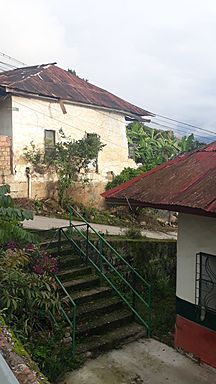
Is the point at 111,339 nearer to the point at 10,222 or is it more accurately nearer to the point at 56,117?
the point at 10,222

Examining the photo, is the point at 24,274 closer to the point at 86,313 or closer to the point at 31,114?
the point at 86,313

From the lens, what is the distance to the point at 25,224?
10523 mm

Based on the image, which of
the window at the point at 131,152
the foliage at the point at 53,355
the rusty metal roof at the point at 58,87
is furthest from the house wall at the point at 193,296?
the window at the point at 131,152

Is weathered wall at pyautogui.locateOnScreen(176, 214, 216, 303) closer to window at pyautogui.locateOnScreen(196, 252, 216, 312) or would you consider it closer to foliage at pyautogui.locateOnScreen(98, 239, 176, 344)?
window at pyautogui.locateOnScreen(196, 252, 216, 312)

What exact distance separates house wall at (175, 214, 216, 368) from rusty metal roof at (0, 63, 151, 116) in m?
9.52

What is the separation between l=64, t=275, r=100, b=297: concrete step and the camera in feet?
24.1

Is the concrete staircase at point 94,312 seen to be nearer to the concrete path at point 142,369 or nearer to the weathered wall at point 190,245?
the concrete path at point 142,369

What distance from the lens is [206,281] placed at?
18.6 feet

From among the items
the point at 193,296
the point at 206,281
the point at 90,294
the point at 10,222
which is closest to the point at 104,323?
the point at 90,294

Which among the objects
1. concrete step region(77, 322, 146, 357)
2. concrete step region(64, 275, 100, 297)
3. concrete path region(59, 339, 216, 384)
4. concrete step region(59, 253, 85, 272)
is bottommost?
concrete path region(59, 339, 216, 384)

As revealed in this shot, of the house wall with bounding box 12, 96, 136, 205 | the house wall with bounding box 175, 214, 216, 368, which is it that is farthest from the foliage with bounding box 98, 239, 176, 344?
the house wall with bounding box 12, 96, 136, 205

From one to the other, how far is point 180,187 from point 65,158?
942cm

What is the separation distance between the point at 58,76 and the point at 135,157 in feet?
18.3

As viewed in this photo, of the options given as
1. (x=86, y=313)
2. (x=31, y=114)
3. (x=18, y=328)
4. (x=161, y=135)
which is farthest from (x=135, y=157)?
(x=18, y=328)
